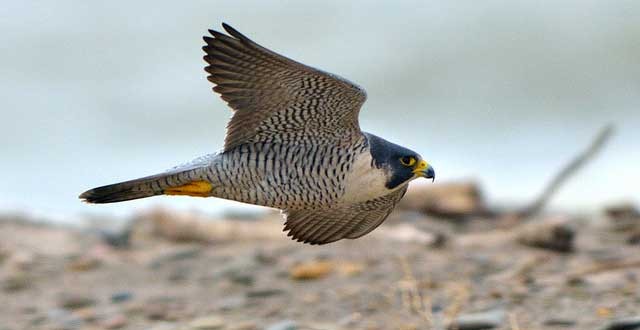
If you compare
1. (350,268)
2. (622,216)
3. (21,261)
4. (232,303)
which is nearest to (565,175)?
(622,216)

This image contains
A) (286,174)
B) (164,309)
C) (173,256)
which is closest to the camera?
(286,174)

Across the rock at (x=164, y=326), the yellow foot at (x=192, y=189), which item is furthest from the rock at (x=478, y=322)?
the rock at (x=164, y=326)

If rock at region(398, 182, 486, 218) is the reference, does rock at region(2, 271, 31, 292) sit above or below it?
below

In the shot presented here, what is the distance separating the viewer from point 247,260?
9.01 meters

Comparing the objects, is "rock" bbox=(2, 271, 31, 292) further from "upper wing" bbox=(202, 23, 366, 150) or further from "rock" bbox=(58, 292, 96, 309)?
"upper wing" bbox=(202, 23, 366, 150)

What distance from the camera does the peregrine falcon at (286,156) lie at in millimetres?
6406

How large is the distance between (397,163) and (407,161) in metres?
0.06

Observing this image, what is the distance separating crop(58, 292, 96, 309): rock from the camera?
27.6 ft

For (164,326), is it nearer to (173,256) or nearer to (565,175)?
(173,256)

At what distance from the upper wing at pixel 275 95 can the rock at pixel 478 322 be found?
4.06 feet

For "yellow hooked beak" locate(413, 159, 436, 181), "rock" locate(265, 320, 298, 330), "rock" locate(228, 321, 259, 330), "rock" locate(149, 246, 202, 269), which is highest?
"rock" locate(149, 246, 202, 269)

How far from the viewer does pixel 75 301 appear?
8.46 meters

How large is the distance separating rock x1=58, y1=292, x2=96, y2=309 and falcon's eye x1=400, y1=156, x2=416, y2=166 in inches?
112

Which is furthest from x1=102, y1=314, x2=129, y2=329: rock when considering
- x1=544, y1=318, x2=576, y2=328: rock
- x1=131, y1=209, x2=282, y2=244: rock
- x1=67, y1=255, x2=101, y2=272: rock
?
x1=544, y1=318, x2=576, y2=328: rock
